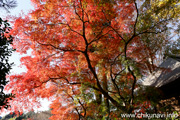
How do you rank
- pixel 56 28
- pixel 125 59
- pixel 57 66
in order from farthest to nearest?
pixel 57 66
pixel 56 28
pixel 125 59

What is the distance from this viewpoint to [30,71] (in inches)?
269

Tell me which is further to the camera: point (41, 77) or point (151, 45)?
point (151, 45)

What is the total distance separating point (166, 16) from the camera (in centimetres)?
585

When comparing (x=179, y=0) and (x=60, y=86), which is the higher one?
(x=179, y=0)

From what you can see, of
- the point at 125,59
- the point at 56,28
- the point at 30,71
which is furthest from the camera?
the point at 30,71

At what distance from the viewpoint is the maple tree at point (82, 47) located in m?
5.83

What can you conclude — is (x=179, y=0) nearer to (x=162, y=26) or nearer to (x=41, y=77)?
(x=162, y=26)

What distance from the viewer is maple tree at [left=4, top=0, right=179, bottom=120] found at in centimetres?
583

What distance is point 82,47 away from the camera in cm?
730

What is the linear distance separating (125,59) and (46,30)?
13.8 ft

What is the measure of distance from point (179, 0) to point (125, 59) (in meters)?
4.58

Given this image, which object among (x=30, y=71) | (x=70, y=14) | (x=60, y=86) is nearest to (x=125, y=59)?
(x=70, y=14)

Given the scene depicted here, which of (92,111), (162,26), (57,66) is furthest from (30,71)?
(162,26)

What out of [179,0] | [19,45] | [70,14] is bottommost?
[19,45]
